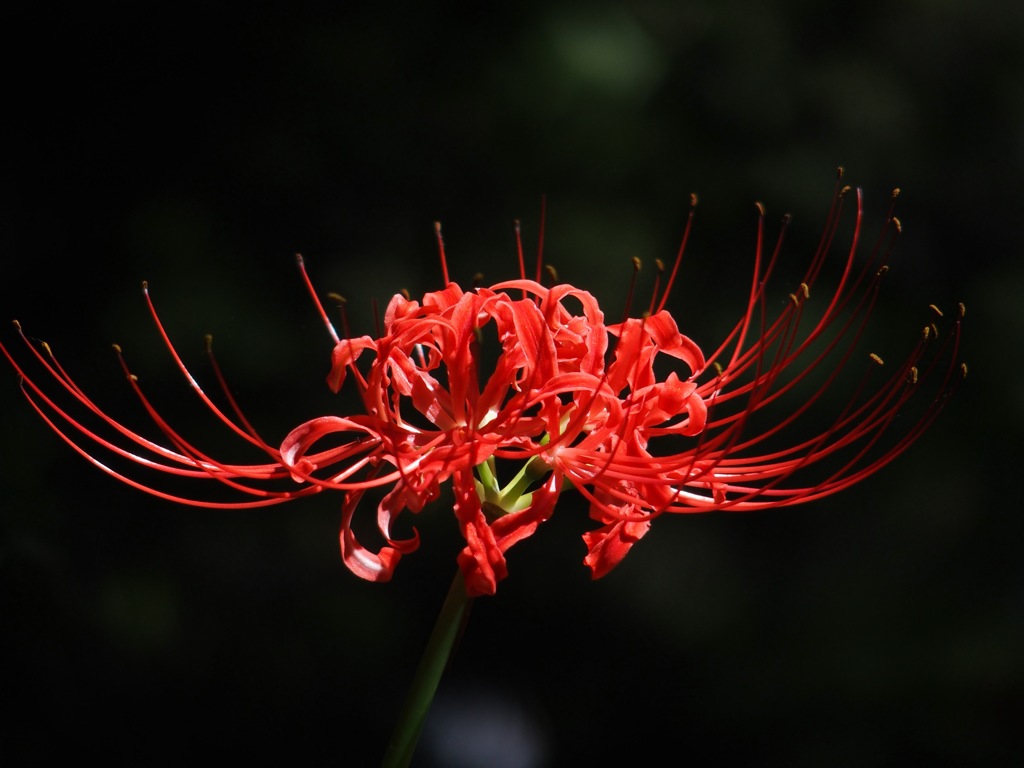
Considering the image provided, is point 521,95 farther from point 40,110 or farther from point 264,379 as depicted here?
point 40,110

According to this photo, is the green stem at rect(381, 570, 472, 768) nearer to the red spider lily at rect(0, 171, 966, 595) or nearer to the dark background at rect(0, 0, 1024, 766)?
the red spider lily at rect(0, 171, 966, 595)

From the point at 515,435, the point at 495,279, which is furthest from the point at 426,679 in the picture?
the point at 495,279

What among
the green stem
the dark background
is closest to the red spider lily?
the green stem

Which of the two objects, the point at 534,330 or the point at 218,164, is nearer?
the point at 534,330

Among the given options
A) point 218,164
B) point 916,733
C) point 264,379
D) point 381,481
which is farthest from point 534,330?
point 916,733

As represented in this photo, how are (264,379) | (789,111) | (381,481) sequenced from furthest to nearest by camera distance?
(789,111) → (264,379) → (381,481)

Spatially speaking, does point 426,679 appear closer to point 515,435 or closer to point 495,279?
point 515,435
